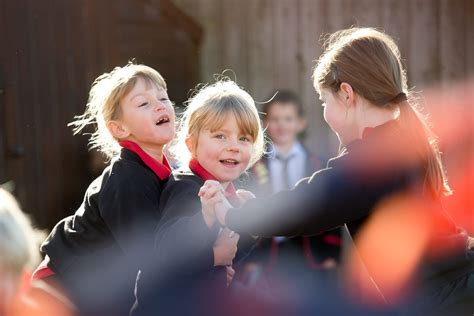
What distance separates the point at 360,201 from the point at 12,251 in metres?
1.03

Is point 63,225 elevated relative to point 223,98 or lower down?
lower down

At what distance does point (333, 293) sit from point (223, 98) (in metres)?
1.67

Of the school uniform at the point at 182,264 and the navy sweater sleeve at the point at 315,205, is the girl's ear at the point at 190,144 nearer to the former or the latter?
the school uniform at the point at 182,264

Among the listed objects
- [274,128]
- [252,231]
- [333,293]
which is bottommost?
[333,293]

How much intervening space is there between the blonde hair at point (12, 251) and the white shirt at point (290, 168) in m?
2.93

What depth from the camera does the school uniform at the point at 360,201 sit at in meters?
2.58

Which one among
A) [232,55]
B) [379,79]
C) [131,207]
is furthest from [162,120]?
[232,55]

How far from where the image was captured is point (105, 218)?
9.53 feet

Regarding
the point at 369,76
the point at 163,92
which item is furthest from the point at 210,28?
the point at 369,76

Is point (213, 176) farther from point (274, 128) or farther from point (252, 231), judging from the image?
point (274, 128)

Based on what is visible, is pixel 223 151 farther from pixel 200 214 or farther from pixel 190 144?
pixel 200 214

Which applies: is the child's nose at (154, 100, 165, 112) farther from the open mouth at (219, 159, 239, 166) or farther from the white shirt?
the white shirt

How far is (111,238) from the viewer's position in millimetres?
3002

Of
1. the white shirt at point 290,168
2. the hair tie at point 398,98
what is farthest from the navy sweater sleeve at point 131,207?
the white shirt at point 290,168
